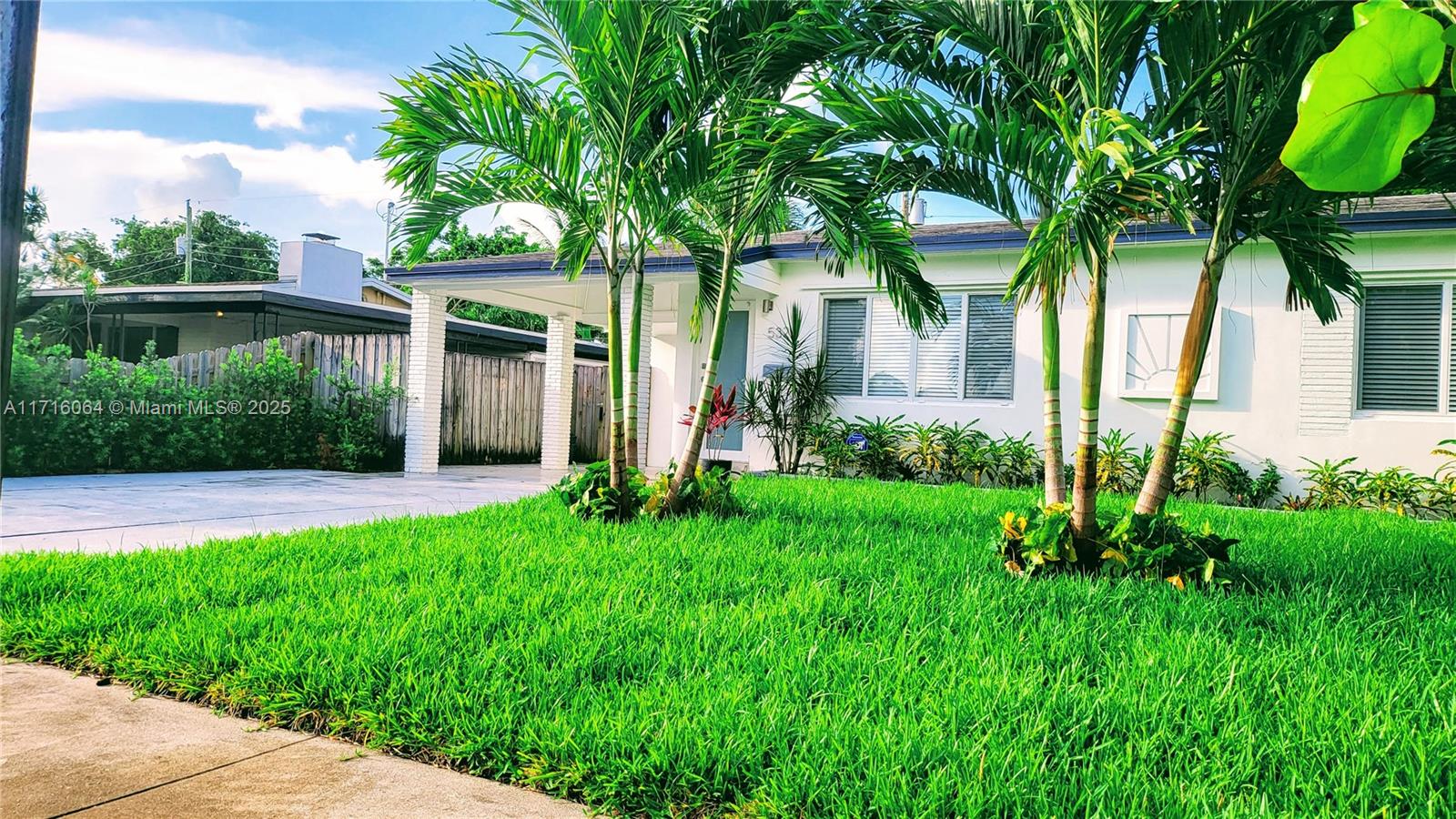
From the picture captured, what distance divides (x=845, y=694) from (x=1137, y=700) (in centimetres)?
97

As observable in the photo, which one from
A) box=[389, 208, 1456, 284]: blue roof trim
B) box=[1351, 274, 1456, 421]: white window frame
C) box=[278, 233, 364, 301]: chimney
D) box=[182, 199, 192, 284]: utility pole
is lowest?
box=[1351, 274, 1456, 421]: white window frame

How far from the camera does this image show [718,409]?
923 cm

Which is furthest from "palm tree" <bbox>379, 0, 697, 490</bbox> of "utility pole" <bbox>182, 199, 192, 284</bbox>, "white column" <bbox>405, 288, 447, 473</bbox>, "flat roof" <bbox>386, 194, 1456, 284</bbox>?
"utility pole" <bbox>182, 199, 192, 284</bbox>

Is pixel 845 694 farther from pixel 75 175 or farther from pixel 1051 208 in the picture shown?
pixel 1051 208

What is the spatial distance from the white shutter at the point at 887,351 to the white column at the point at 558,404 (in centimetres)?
446

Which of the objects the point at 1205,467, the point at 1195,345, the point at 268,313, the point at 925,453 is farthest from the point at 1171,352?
the point at 268,313

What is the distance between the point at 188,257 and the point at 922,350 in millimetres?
33091

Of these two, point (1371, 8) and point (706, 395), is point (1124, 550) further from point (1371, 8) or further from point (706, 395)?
point (1371, 8)

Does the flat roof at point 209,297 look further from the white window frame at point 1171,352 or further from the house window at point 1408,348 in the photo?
the house window at point 1408,348

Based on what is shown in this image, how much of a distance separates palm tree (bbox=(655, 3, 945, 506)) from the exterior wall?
4.19 m

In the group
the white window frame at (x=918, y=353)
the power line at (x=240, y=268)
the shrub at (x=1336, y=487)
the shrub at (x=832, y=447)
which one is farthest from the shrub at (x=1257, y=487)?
the power line at (x=240, y=268)

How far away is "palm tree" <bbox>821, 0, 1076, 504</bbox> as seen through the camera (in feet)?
16.5

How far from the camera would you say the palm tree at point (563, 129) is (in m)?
6.14

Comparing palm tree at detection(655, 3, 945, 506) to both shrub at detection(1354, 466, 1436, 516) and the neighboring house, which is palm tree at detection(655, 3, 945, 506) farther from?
the neighboring house
